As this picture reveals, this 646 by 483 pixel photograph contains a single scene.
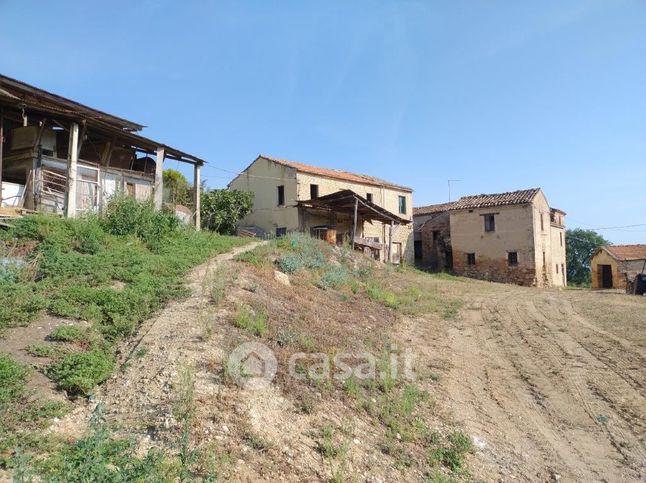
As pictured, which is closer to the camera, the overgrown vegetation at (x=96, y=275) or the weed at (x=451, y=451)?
the weed at (x=451, y=451)

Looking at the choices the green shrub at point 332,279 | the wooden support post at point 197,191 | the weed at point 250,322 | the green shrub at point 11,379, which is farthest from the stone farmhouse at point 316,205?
the green shrub at point 11,379

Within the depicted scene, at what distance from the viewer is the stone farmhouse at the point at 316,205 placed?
75.7ft

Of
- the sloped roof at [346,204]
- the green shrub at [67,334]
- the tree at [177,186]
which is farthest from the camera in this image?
the tree at [177,186]

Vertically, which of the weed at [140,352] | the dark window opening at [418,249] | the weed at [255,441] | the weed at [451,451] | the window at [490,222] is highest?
the window at [490,222]

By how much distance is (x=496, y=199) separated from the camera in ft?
90.2

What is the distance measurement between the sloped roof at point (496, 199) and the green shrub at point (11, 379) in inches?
1027

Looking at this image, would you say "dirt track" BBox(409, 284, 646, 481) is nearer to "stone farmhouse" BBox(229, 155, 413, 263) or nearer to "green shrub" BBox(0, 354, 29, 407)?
"green shrub" BBox(0, 354, 29, 407)

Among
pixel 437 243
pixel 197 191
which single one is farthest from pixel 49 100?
pixel 437 243

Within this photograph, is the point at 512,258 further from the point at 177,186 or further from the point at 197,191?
the point at 177,186

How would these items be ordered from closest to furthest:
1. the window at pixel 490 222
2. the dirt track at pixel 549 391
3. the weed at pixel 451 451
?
the weed at pixel 451 451 → the dirt track at pixel 549 391 → the window at pixel 490 222

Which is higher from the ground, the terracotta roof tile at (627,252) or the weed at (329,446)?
the terracotta roof tile at (627,252)

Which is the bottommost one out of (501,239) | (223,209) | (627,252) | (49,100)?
(627,252)

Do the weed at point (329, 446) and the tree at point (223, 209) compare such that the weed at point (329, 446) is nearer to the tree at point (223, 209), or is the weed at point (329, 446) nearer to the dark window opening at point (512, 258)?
the tree at point (223, 209)

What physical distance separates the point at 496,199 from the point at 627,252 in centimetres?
1040
